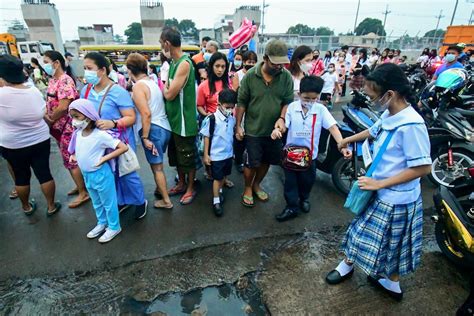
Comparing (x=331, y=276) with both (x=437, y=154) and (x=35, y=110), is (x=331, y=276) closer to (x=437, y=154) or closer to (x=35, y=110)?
(x=437, y=154)

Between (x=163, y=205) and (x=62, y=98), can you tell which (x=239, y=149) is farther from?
(x=62, y=98)

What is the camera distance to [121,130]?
8.89 feet

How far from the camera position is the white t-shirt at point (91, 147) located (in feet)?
7.93

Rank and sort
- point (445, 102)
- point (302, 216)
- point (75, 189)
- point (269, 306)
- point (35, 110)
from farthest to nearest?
point (445, 102), point (75, 189), point (302, 216), point (35, 110), point (269, 306)

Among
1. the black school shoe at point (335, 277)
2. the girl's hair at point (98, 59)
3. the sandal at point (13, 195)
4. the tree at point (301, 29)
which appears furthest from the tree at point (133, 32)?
the black school shoe at point (335, 277)

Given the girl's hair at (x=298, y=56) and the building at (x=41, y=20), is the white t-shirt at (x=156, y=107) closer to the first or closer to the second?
the girl's hair at (x=298, y=56)

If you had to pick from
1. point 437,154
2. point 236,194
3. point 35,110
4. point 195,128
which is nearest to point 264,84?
point 195,128

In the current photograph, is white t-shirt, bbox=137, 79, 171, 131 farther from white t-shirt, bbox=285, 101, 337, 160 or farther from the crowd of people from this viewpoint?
white t-shirt, bbox=285, 101, 337, 160

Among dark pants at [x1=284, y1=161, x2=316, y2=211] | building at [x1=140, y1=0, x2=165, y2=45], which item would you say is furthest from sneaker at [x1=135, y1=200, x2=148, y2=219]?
building at [x1=140, y1=0, x2=165, y2=45]

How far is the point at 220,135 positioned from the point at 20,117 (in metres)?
1.87

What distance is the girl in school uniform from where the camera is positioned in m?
1.62

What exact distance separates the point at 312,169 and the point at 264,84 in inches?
40.0

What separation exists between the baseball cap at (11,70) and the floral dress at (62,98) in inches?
Result: 16.1

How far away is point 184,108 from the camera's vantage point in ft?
9.60
